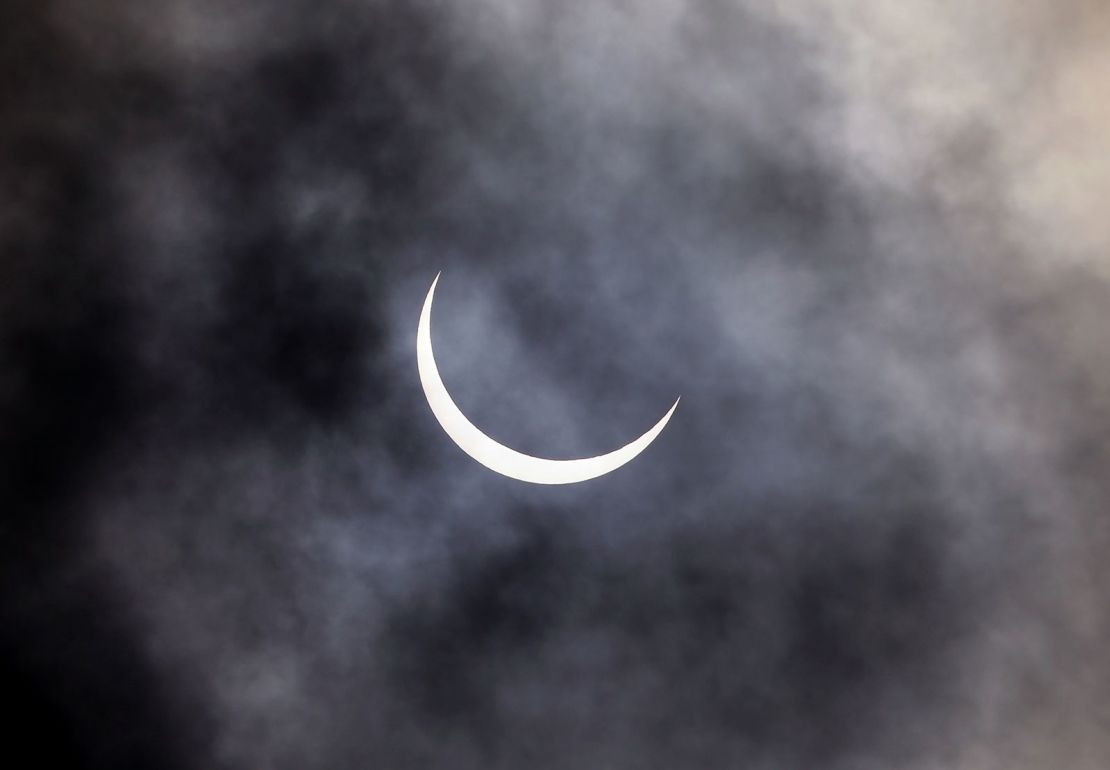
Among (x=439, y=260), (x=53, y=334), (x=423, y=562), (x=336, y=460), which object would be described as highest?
(x=439, y=260)

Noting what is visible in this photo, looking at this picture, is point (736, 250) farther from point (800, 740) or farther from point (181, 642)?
point (181, 642)

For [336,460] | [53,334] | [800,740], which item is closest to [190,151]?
[53,334]

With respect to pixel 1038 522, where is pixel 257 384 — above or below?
above

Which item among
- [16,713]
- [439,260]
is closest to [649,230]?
[439,260]

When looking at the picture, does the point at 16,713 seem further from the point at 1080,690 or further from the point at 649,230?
the point at 1080,690

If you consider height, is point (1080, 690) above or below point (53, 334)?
below

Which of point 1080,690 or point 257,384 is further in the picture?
point 257,384
